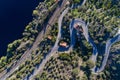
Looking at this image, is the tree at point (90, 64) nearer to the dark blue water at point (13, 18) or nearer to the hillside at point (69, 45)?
the hillside at point (69, 45)

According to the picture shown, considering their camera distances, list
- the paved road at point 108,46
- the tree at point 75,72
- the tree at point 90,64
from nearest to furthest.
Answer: the tree at point 75,72, the tree at point 90,64, the paved road at point 108,46

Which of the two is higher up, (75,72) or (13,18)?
(13,18)

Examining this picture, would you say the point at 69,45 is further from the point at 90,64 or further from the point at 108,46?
the point at 108,46

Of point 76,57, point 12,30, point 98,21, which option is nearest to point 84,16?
point 98,21

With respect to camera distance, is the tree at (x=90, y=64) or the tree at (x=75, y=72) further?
the tree at (x=90, y=64)

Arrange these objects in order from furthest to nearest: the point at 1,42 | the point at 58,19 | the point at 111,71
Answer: the point at 1,42 < the point at 58,19 < the point at 111,71

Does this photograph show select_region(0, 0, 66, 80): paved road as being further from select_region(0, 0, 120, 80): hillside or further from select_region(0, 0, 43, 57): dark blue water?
select_region(0, 0, 43, 57): dark blue water

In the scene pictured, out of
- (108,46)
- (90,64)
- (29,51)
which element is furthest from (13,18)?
(108,46)

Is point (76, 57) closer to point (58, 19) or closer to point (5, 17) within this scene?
point (58, 19)

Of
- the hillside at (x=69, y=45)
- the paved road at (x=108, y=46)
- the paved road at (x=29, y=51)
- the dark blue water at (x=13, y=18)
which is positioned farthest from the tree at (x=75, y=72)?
the dark blue water at (x=13, y=18)
